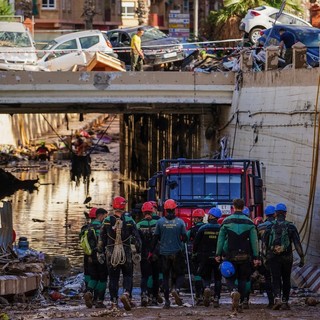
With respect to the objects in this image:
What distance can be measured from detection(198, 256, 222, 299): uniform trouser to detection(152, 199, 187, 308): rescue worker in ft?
1.07

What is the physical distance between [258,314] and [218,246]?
1.24m

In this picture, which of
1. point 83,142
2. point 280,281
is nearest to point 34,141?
point 83,142

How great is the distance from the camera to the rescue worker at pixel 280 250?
19.5 m

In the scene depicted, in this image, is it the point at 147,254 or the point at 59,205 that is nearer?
the point at 147,254

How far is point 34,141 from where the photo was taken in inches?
3120

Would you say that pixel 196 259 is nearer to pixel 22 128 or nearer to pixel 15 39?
pixel 15 39

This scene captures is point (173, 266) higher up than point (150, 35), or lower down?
lower down

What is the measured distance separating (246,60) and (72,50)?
809cm

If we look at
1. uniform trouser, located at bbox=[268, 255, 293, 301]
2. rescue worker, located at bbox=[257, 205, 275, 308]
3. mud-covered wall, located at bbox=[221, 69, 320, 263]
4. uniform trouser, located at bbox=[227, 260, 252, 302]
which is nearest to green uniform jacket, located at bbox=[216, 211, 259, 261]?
uniform trouser, located at bbox=[227, 260, 252, 302]

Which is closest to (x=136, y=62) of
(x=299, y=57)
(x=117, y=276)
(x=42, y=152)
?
(x=299, y=57)

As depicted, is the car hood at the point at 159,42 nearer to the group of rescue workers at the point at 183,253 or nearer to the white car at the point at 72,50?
the white car at the point at 72,50

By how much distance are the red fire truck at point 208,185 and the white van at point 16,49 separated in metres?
16.9

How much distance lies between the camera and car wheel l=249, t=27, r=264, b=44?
44312 millimetres

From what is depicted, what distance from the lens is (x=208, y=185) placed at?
25719 millimetres
